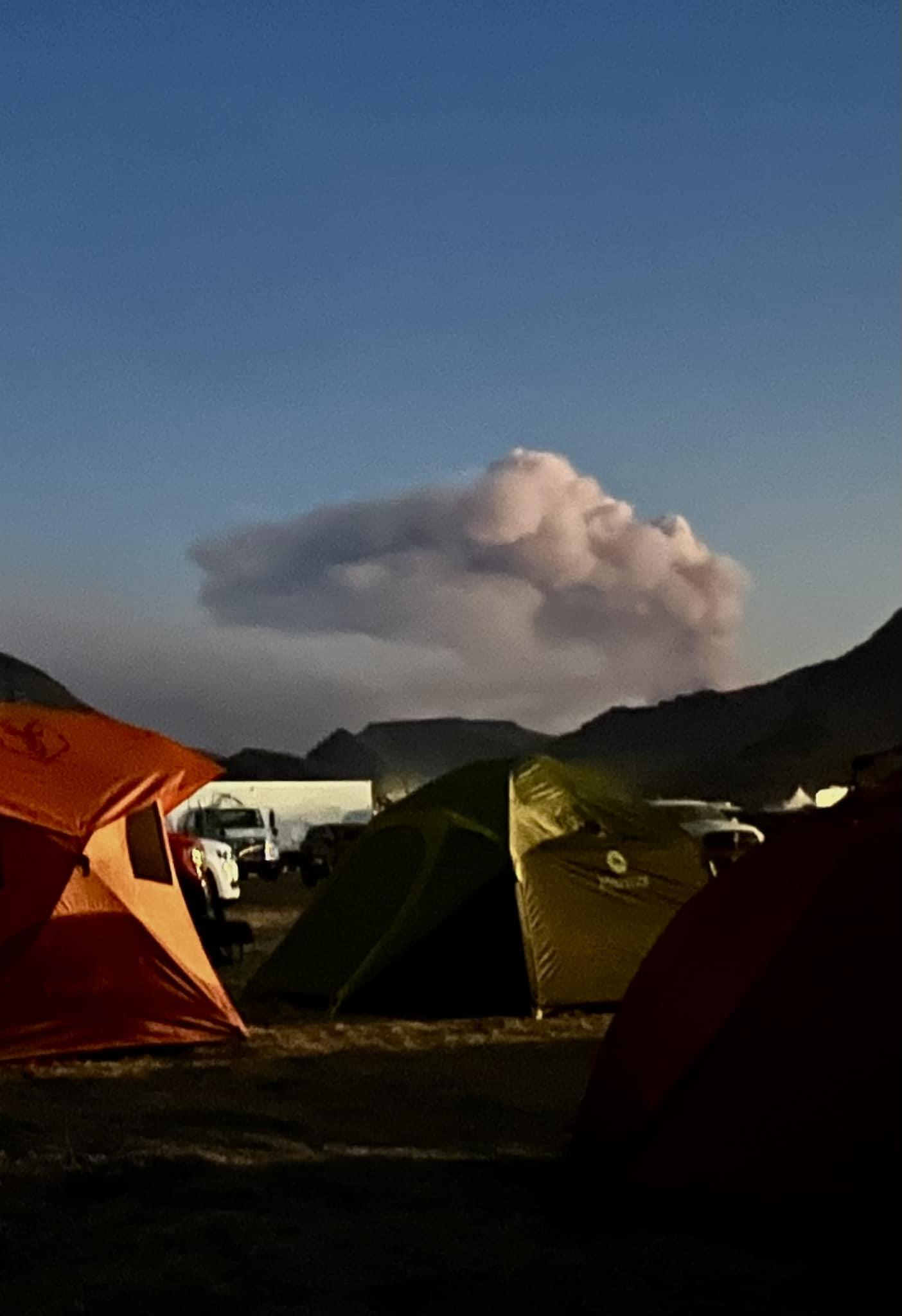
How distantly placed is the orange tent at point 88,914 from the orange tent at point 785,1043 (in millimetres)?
4652

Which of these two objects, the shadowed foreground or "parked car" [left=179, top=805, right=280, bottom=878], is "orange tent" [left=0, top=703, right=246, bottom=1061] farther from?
"parked car" [left=179, top=805, right=280, bottom=878]

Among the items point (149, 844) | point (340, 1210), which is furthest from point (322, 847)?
point (340, 1210)

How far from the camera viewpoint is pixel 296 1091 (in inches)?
371

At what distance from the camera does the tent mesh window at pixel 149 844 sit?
11.4 meters

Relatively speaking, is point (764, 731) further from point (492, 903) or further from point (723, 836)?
point (492, 903)

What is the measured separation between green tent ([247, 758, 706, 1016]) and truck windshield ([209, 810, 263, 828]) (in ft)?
74.6

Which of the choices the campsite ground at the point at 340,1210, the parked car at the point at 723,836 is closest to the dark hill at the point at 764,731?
the parked car at the point at 723,836

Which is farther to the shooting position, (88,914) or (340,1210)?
(88,914)

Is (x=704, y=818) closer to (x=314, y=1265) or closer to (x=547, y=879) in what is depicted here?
(x=547, y=879)

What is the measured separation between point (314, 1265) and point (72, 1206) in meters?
1.34

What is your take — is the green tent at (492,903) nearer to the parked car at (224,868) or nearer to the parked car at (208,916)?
the parked car at (208,916)

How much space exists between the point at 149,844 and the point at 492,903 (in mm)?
2830

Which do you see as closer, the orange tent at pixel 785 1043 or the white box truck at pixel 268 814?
the orange tent at pixel 785 1043

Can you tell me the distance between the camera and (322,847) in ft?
120
